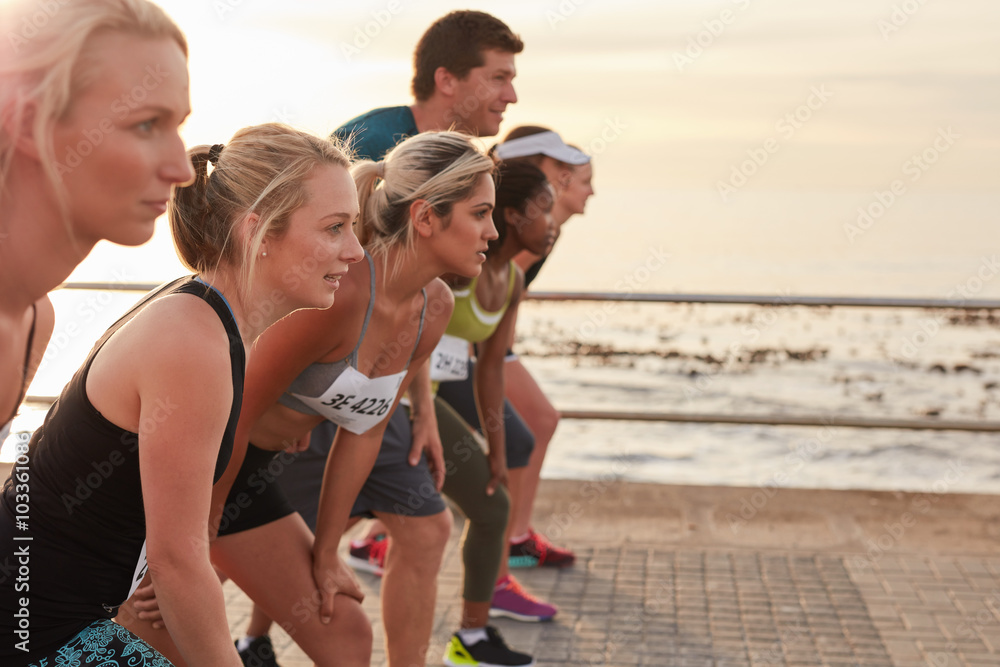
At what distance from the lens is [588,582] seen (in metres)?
5.04

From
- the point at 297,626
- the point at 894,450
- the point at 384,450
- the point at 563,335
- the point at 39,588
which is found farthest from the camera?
the point at 563,335

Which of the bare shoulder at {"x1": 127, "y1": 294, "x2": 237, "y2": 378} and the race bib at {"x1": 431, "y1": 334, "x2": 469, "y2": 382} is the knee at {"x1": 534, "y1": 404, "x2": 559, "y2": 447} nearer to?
the race bib at {"x1": 431, "y1": 334, "x2": 469, "y2": 382}

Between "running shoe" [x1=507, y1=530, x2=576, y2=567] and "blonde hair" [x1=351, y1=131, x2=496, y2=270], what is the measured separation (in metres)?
2.72

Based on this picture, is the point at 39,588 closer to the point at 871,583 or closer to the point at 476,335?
the point at 476,335

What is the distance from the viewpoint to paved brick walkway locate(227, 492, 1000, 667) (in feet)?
13.7

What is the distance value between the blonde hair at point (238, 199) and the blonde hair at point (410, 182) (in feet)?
3.02

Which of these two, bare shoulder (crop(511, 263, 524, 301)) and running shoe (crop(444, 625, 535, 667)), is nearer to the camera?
running shoe (crop(444, 625, 535, 667))

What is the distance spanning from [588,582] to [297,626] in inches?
108

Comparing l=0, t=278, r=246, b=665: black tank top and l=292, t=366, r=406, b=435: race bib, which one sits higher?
l=0, t=278, r=246, b=665: black tank top

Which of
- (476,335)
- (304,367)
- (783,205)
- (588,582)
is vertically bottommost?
(783,205)

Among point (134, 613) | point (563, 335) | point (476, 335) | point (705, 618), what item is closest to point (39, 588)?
point (134, 613)
